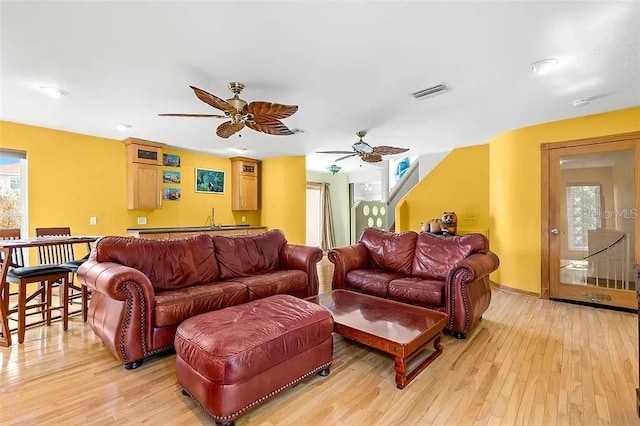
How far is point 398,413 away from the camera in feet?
5.84

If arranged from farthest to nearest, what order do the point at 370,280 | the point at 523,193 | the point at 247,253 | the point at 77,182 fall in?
the point at 77,182 → the point at 523,193 → the point at 247,253 → the point at 370,280

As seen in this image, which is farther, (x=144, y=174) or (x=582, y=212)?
(x=144, y=174)

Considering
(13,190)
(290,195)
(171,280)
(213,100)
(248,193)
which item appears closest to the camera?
(213,100)

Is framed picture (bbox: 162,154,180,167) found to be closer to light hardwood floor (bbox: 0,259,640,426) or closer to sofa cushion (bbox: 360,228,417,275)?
light hardwood floor (bbox: 0,259,640,426)

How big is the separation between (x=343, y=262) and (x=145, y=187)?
374cm

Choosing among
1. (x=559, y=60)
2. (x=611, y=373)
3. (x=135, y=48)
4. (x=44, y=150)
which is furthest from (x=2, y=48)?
(x=611, y=373)

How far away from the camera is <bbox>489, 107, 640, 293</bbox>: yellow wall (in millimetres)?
3988

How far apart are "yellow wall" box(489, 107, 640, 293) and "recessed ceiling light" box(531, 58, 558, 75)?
6.20 feet

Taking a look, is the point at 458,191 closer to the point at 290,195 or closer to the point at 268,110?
the point at 290,195

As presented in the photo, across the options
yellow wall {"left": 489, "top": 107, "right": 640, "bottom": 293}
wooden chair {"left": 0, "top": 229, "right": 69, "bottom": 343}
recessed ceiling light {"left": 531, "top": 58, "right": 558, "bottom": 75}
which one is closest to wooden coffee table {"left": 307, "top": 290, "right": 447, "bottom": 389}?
recessed ceiling light {"left": 531, "top": 58, "right": 558, "bottom": 75}

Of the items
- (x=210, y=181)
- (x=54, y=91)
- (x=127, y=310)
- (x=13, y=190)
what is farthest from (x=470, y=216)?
(x=13, y=190)

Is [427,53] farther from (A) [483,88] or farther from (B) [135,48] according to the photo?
(B) [135,48]

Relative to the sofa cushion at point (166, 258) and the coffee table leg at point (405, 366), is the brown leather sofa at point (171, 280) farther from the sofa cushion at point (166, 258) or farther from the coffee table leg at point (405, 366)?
the coffee table leg at point (405, 366)

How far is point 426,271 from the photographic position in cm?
345
